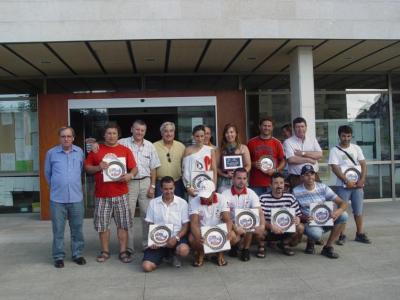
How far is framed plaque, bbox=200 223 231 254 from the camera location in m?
5.30

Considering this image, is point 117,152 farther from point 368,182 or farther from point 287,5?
point 368,182

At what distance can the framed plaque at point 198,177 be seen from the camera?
19.5 ft

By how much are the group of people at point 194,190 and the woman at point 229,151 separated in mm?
14

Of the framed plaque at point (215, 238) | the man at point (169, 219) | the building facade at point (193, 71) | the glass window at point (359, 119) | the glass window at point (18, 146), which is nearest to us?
the framed plaque at point (215, 238)

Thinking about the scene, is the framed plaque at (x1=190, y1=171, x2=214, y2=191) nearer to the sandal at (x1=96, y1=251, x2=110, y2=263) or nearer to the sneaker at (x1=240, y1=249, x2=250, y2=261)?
the sneaker at (x1=240, y1=249, x2=250, y2=261)

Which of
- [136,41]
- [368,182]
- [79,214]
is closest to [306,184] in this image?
[79,214]

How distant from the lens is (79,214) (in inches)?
227

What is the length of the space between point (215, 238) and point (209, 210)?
0.37 m

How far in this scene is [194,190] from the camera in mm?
5910

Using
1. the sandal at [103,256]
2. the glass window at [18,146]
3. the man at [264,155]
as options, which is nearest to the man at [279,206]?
the man at [264,155]

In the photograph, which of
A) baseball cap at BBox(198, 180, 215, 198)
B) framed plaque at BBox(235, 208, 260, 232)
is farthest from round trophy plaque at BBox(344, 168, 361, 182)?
baseball cap at BBox(198, 180, 215, 198)

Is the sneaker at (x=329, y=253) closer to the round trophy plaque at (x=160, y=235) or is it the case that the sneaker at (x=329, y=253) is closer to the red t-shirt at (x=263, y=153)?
the red t-shirt at (x=263, y=153)

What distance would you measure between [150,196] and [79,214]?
958mm

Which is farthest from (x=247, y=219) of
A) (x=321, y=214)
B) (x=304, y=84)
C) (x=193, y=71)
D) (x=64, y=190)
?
(x=193, y=71)
